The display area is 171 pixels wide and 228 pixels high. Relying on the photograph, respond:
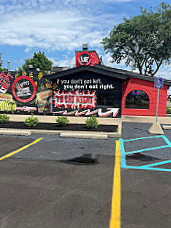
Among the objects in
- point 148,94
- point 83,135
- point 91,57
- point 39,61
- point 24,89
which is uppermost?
point 39,61

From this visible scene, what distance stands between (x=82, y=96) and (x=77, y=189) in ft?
42.8

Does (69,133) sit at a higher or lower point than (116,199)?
higher

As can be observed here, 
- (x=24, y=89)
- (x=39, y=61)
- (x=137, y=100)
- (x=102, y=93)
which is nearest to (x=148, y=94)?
(x=137, y=100)

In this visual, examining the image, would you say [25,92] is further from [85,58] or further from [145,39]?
[145,39]

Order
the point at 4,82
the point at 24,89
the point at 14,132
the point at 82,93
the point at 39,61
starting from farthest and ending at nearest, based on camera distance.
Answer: the point at 39,61 < the point at 4,82 < the point at 24,89 < the point at 82,93 < the point at 14,132

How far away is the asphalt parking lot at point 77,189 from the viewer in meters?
3.85

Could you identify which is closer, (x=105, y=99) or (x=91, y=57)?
(x=105, y=99)

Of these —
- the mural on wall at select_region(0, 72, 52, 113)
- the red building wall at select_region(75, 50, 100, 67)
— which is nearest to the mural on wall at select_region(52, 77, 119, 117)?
the mural on wall at select_region(0, 72, 52, 113)

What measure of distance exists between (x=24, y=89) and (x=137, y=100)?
10.9 metres

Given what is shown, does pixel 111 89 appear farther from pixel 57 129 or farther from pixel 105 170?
pixel 105 170

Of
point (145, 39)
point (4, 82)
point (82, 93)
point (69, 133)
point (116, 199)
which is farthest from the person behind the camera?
point (145, 39)

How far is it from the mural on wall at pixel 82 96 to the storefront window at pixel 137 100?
2.08 metres

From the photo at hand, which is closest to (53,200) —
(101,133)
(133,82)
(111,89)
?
(101,133)

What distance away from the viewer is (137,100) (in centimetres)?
1823
